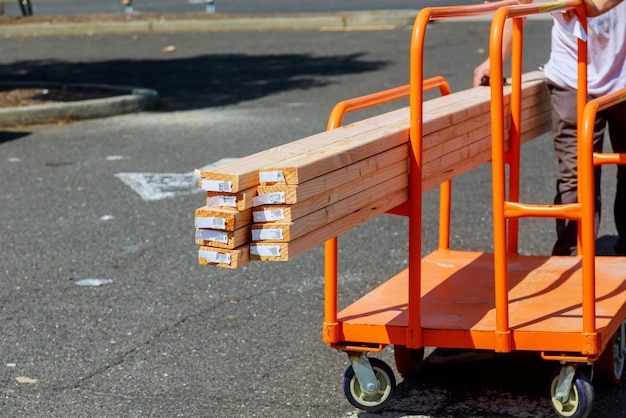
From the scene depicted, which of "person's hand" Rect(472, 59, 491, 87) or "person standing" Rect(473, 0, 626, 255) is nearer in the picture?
"person standing" Rect(473, 0, 626, 255)

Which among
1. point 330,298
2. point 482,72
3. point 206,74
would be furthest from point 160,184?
point 206,74

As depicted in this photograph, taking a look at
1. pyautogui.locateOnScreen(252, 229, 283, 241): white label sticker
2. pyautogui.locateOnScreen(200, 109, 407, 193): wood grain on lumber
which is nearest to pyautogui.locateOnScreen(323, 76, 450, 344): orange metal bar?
pyautogui.locateOnScreen(200, 109, 407, 193): wood grain on lumber

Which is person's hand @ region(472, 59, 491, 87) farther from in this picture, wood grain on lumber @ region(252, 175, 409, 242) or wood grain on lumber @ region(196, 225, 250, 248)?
wood grain on lumber @ region(196, 225, 250, 248)

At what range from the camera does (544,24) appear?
17141mm

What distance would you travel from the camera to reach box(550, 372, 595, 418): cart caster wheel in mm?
3707

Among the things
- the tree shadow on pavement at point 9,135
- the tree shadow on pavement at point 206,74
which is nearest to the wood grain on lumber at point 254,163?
the tree shadow on pavement at point 9,135

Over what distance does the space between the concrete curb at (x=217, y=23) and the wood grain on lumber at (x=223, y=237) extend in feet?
49.6

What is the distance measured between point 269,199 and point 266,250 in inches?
6.2

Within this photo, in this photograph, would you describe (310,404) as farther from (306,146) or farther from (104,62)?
(104,62)

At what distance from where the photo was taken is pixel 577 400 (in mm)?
3725

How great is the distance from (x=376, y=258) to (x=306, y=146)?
257cm

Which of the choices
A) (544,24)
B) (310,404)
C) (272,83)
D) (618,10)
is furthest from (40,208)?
(544,24)

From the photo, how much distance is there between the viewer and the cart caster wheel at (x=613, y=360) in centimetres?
409

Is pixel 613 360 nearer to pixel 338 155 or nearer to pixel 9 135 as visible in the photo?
pixel 338 155
